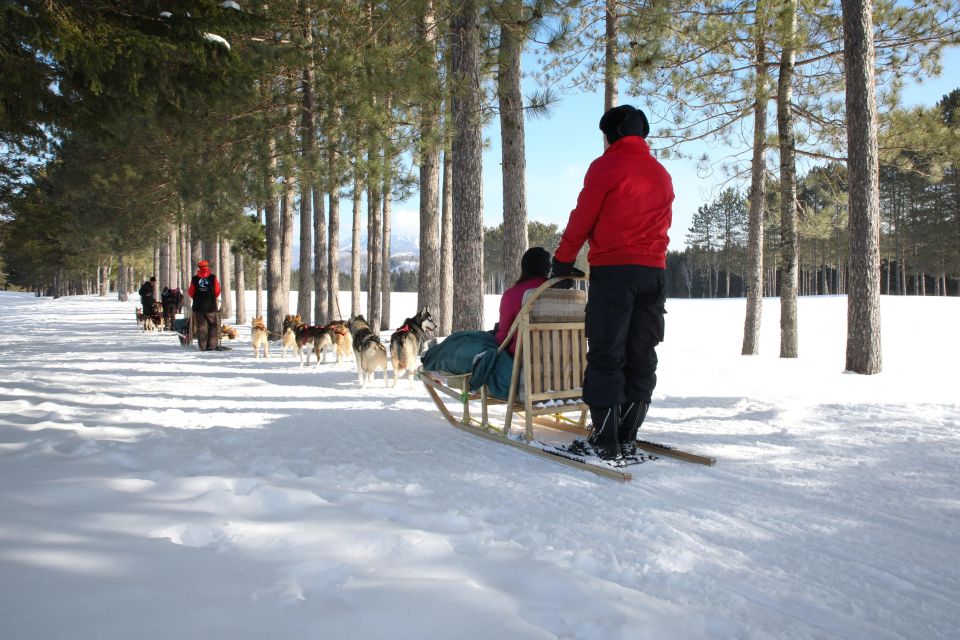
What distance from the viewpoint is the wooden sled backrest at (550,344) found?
4332mm

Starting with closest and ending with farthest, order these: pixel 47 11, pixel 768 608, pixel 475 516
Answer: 1. pixel 768 608
2. pixel 475 516
3. pixel 47 11

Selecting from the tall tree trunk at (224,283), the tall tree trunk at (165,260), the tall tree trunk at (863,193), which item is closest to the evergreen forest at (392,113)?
the tall tree trunk at (863,193)

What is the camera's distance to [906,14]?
10469 mm

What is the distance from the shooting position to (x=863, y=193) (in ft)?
25.7

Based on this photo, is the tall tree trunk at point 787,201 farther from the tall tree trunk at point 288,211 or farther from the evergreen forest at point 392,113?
the tall tree trunk at point 288,211

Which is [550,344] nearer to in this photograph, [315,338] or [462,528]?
[462,528]

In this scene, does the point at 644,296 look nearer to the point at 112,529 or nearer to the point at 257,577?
the point at 257,577

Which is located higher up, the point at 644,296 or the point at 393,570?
the point at 644,296

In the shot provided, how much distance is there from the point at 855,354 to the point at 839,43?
7012 millimetres

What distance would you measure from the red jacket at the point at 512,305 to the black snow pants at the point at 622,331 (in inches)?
31.2

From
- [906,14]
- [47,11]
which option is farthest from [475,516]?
[906,14]

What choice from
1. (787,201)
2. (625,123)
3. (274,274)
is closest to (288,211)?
(274,274)

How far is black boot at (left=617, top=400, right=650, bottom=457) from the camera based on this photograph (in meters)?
4.03

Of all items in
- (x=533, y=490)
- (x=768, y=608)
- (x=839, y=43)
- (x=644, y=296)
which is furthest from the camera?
(x=839, y=43)
